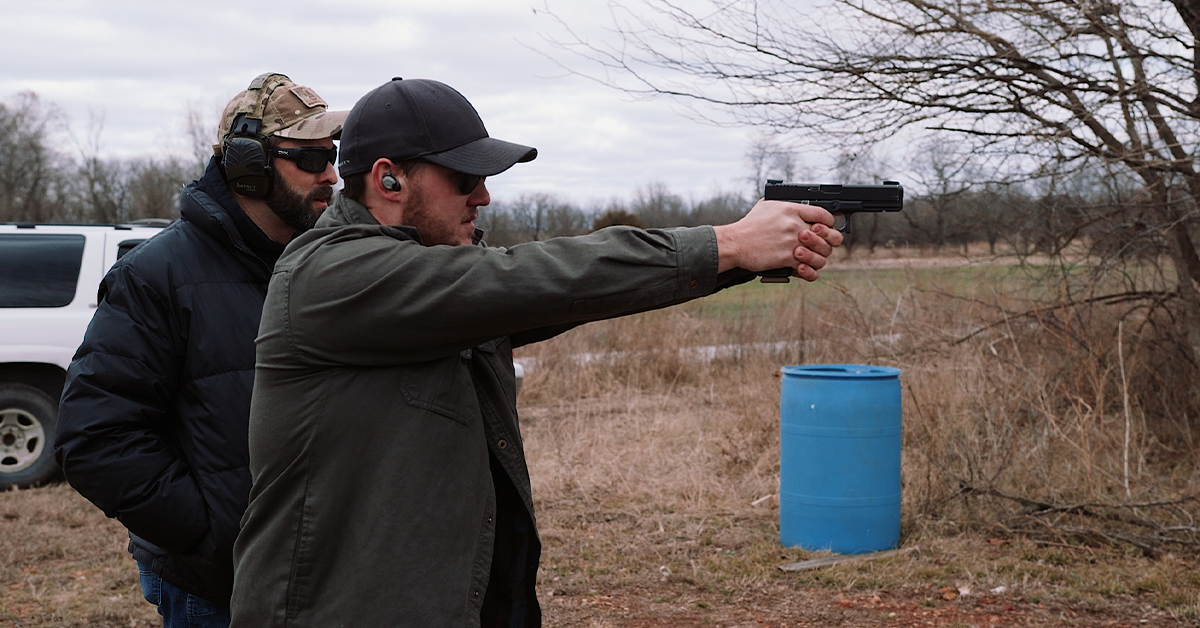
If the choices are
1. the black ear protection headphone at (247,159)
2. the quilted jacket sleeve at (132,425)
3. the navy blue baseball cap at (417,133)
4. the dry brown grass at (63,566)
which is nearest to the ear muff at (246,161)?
the black ear protection headphone at (247,159)

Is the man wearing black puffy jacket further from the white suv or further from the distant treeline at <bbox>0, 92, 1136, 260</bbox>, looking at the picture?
the white suv

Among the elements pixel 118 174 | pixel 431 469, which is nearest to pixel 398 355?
pixel 431 469

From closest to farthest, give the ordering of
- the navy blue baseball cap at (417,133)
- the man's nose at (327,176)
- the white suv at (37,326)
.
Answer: the navy blue baseball cap at (417,133)
the man's nose at (327,176)
the white suv at (37,326)

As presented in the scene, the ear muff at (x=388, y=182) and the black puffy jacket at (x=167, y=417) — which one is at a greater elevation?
the ear muff at (x=388, y=182)

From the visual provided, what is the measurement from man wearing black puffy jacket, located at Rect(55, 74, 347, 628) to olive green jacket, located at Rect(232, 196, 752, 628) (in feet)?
2.30

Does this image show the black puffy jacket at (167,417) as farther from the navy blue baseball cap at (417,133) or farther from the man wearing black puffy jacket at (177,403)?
the navy blue baseball cap at (417,133)

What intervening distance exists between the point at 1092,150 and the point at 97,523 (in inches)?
294

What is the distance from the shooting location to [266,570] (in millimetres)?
1894

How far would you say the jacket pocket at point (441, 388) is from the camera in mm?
1874

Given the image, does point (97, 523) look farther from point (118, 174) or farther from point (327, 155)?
point (118, 174)

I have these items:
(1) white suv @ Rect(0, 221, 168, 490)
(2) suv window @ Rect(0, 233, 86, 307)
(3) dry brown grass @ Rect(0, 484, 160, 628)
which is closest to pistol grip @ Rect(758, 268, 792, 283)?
(3) dry brown grass @ Rect(0, 484, 160, 628)

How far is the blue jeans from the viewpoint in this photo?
8.58 ft

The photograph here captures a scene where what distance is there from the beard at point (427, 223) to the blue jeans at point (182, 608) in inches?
49.0

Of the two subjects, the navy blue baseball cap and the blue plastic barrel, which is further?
the blue plastic barrel
